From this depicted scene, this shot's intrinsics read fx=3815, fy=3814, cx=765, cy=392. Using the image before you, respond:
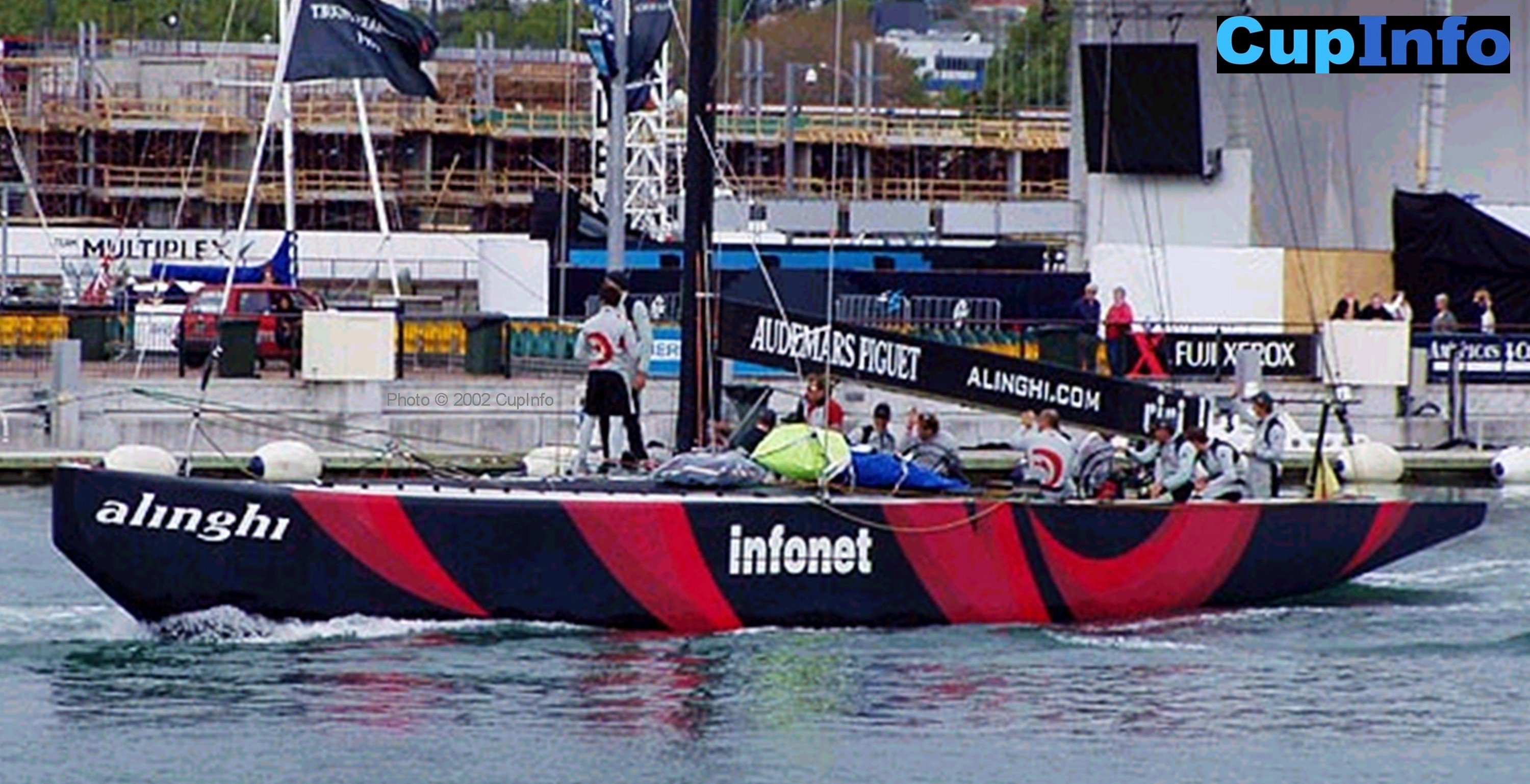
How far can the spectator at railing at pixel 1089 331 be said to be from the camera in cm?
4331

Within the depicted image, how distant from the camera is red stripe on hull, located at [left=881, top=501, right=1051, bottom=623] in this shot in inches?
1040

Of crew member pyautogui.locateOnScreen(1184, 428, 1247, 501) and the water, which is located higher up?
crew member pyautogui.locateOnScreen(1184, 428, 1247, 501)

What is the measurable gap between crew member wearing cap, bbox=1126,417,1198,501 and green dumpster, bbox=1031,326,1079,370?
48.0ft

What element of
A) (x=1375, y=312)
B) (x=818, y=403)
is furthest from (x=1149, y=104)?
(x=818, y=403)

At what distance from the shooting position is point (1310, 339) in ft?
147

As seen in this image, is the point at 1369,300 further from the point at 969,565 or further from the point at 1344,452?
the point at 969,565

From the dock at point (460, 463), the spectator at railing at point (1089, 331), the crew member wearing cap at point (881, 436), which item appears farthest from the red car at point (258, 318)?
the crew member wearing cap at point (881, 436)

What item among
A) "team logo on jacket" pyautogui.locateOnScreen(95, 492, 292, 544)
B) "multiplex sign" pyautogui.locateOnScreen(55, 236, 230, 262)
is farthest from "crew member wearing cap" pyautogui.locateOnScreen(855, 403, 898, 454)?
"multiplex sign" pyautogui.locateOnScreen(55, 236, 230, 262)

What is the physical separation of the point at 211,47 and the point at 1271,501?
223 ft

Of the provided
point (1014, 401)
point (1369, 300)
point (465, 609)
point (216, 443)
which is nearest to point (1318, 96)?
point (1369, 300)

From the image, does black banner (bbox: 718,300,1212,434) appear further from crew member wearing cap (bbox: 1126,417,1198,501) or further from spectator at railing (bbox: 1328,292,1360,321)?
spectator at railing (bbox: 1328,292,1360,321)

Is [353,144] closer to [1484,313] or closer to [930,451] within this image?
[1484,313]

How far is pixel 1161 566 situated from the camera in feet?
90.6

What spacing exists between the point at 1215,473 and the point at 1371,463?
12.2m
